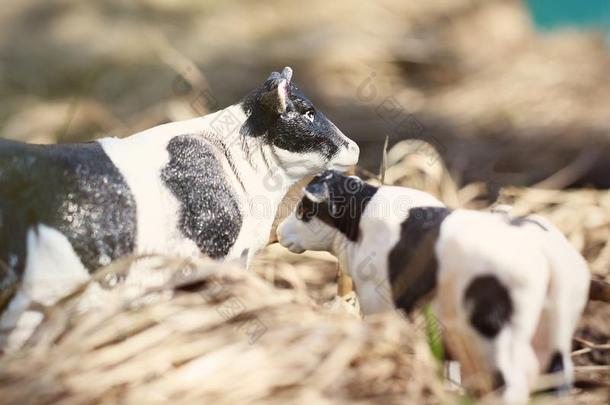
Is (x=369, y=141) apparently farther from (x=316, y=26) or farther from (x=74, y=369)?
(x=74, y=369)

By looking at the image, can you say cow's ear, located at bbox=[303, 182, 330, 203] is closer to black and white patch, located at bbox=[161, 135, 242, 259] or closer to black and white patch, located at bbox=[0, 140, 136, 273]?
black and white patch, located at bbox=[161, 135, 242, 259]

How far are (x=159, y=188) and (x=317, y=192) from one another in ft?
0.97

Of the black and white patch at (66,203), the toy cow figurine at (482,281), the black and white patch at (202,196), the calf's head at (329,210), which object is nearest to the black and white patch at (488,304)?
the toy cow figurine at (482,281)

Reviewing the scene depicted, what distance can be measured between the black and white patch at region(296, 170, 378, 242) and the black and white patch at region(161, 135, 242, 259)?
6.2 inches

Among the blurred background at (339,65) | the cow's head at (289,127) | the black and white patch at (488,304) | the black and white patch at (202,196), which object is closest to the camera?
the black and white patch at (488,304)

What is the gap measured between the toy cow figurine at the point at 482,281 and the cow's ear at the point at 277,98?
268 mm

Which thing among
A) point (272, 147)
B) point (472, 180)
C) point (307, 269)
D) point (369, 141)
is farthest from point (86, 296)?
point (369, 141)

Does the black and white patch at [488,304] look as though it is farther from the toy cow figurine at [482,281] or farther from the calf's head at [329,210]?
the calf's head at [329,210]

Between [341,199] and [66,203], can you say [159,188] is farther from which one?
[341,199]

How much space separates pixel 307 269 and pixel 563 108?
256cm

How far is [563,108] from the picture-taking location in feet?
14.3

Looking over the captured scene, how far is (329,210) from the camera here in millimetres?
1595

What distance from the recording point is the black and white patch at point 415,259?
138 cm

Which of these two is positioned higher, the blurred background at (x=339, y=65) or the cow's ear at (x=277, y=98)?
the cow's ear at (x=277, y=98)
